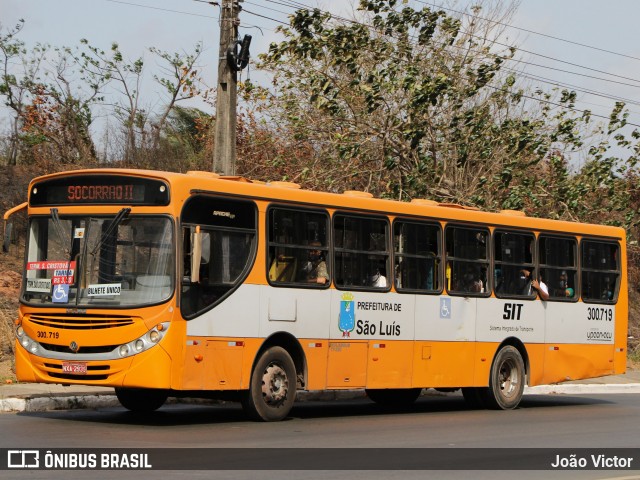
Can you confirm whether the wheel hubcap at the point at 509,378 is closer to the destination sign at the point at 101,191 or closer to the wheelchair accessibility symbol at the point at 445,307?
the wheelchair accessibility symbol at the point at 445,307

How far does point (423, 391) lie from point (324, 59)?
8.27 meters

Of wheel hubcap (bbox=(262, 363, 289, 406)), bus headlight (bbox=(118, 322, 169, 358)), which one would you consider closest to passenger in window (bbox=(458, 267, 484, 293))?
wheel hubcap (bbox=(262, 363, 289, 406))

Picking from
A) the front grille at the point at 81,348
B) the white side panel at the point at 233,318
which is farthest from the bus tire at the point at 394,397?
the front grille at the point at 81,348

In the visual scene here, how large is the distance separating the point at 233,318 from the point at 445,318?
181 inches

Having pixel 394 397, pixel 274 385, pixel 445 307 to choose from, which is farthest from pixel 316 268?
pixel 394 397

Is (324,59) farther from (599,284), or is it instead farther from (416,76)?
(599,284)

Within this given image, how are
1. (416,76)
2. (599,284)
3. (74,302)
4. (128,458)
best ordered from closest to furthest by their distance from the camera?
1. (128,458)
2. (74,302)
3. (599,284)
4. (416,76)

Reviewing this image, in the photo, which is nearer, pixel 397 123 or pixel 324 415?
pixel 324 415

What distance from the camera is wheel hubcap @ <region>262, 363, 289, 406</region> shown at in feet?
49.9

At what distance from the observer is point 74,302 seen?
1419 cm

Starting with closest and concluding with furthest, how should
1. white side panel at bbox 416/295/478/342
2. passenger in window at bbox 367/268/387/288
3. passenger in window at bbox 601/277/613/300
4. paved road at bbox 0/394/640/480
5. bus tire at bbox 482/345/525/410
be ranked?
paved road at bbox 0/394/640/480, passenger in window at bbox 367/268/387/288, white side panel at bbox 416/295/478/342, bus tire at bbox 482/345/525/410, passenger in window at bbox 601/277/613/300

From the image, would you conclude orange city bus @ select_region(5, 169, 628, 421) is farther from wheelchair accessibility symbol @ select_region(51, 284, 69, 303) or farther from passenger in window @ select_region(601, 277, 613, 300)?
passenger in window @ select_region(601, 277, 613, 300)

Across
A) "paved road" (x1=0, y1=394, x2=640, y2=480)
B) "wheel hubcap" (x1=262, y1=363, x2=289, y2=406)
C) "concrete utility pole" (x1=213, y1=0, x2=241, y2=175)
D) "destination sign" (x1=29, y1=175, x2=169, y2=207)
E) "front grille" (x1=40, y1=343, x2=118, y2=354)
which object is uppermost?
"concrete utility pole" (x1=213, y1=0, x2=241, y2=175)

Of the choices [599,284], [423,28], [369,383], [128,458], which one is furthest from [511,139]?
[128,458]
